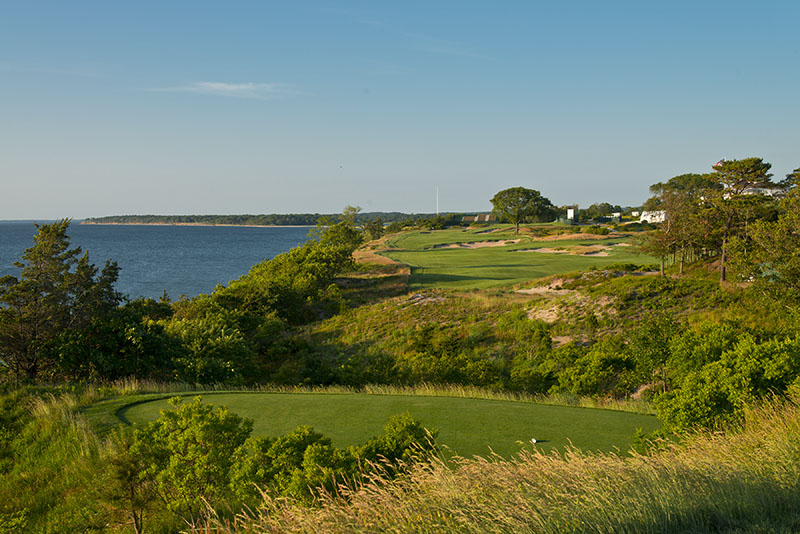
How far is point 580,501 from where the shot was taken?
4.38 meters

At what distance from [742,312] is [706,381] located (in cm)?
1869

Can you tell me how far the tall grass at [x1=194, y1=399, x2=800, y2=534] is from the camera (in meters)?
4.07

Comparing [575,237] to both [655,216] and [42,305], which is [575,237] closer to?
[655,216]

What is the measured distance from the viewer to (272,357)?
27.9m

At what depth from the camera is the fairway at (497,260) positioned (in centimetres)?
4806

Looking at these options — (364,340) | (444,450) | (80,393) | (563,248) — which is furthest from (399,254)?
(444,450)

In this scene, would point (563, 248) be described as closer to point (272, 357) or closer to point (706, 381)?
point (272, 357)

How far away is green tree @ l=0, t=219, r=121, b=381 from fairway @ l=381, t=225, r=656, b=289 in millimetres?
28716

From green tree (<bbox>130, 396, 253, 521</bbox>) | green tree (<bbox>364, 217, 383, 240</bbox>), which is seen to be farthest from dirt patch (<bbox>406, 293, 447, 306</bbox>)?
green tree (<bbox>364, 217, 383, 240</bbox>)

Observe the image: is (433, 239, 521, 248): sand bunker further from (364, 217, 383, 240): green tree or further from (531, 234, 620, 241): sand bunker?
(364, 217, 383, 240): green tree

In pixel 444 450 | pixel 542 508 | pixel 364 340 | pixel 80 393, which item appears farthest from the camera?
pixel 364 340

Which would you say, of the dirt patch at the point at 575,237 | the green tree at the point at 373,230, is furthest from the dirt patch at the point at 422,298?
the green tree at the point at 373,230

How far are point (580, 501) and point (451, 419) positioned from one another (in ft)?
15.6

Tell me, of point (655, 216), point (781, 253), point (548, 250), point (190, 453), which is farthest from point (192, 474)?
point (655, 216)
